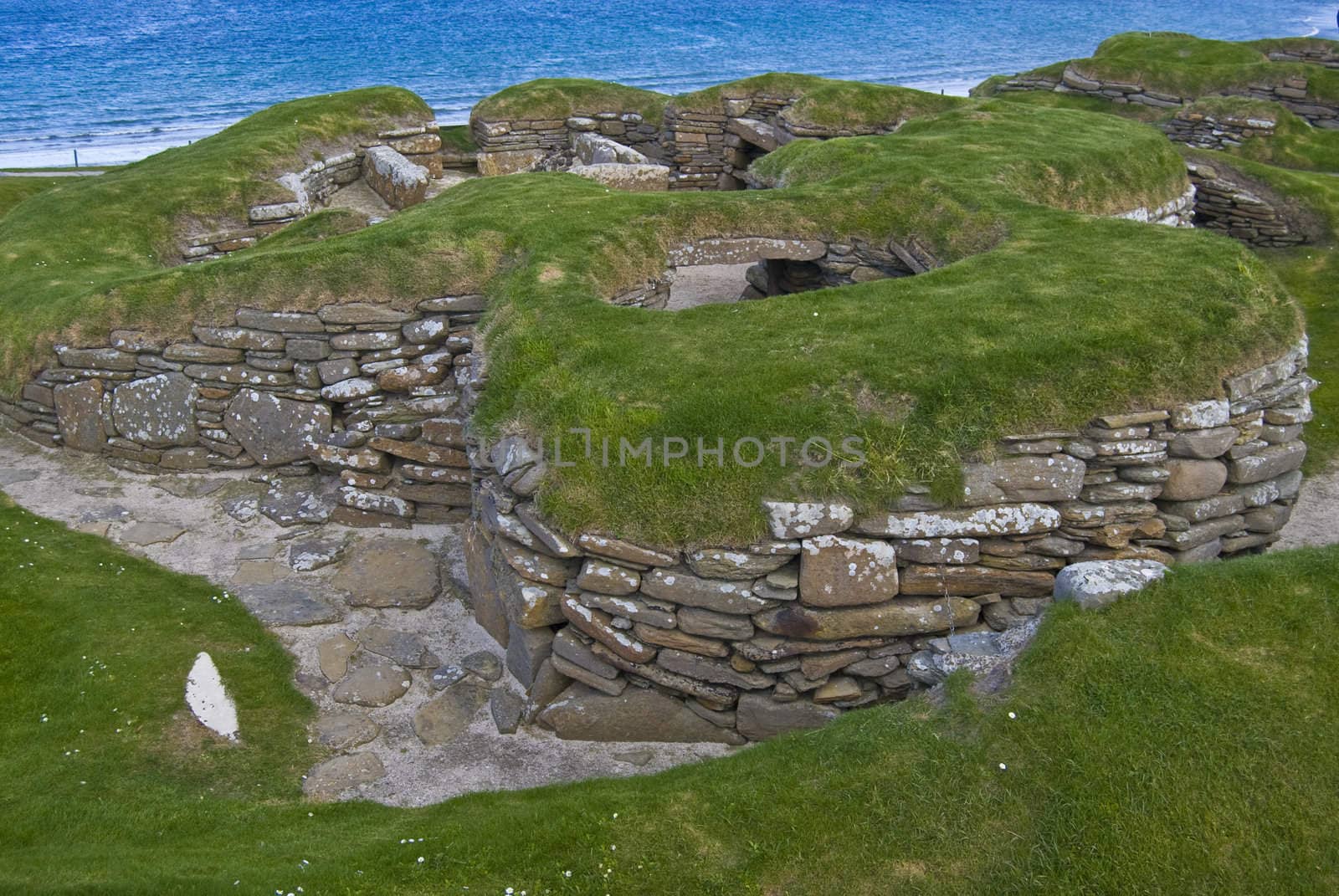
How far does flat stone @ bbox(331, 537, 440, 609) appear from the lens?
11.5 m

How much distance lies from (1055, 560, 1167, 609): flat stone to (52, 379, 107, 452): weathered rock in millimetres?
12318

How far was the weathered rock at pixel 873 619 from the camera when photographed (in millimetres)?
8688

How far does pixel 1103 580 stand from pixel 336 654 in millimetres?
7430

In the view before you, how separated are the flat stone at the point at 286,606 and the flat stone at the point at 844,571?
5.51 meters

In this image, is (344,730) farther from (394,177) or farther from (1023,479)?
(394,177)

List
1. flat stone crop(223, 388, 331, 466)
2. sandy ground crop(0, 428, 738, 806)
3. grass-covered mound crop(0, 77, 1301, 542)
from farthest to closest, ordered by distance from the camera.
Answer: flat stone crop(223, 388, 331, 466) < grass-covered mound crop(0, 77, 1301, 542) < sandy ground crop(0, 428, 738, 806)

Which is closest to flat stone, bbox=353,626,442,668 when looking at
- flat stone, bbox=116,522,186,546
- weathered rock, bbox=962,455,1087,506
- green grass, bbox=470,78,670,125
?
flat stone, bbox=116,522,186,546

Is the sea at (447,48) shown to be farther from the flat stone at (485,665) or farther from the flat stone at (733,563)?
the flat stone at (733,563)

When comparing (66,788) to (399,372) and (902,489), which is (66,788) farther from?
(902,489)

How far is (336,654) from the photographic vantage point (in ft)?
34.7

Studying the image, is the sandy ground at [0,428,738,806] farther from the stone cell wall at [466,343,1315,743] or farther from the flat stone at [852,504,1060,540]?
the flat stone at [852,504,1060,540]

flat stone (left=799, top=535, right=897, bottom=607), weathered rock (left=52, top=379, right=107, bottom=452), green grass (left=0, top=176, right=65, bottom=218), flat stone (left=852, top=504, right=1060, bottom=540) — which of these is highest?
flat stone (left=852, top=504, right=1060, bottom=540)

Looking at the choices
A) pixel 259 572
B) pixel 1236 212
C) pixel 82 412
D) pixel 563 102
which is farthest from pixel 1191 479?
pixel 563 102

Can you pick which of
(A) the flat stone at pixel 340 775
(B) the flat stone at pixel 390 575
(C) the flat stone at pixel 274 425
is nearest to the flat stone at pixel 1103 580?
(A) the flat stone at pixel 340 775
